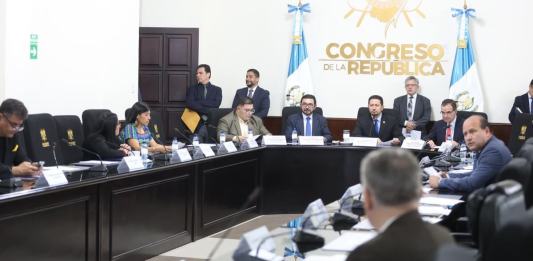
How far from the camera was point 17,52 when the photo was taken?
6.94m

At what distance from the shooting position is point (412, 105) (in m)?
9.14

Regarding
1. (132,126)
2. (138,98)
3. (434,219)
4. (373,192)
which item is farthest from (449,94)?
(373,192)

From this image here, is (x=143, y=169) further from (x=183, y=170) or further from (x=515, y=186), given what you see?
(x=515, y=186)

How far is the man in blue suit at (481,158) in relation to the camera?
167 inches

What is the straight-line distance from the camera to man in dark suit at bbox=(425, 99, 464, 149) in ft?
25.0

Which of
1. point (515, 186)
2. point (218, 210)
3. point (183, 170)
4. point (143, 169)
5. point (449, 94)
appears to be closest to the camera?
point (515, 186)

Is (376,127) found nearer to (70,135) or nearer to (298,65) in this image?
(298,65)

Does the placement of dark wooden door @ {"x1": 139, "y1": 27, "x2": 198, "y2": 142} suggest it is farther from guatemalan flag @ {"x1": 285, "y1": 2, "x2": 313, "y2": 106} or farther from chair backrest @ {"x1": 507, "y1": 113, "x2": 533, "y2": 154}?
chair backrest @ {"x1": 507, "y1": 113, "x2": 533, "y2": 154}

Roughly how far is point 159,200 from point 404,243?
370 centimetres

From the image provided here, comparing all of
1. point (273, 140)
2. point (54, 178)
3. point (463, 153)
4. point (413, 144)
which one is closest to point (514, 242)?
point (54, 178)

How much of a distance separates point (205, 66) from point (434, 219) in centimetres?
644

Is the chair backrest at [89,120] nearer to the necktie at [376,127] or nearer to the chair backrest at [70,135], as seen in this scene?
the chair backrest at [70,135]

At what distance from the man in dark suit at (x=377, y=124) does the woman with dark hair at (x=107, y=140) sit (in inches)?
124

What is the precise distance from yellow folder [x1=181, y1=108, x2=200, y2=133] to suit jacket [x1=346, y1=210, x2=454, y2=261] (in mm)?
7942
